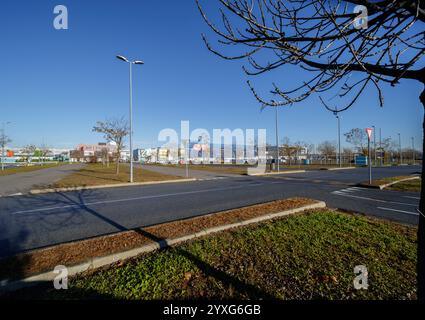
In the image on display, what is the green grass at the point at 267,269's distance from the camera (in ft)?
8.46

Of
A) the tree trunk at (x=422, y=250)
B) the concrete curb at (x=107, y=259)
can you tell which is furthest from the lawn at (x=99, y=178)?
the tree trunk at (x=422, y=250)

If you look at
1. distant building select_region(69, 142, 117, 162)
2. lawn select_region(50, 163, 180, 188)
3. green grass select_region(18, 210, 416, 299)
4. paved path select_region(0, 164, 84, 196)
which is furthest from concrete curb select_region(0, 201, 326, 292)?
distant building select_region(69, 142, 117, 162)

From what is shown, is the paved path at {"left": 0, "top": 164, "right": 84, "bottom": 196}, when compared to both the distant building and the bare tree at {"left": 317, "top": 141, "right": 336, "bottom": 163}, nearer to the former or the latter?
the distant building

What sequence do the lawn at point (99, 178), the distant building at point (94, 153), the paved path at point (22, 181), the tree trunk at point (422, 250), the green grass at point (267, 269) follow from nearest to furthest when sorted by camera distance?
1. the tree trunk at point (422, 250)
2. the green grass at point (267, 269)
3. the paved path at point (22, 181)
4. the lawn at point (99, 178)
5. the distant building at point (94, 153)

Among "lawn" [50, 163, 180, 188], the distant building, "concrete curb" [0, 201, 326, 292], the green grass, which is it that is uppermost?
the distant building

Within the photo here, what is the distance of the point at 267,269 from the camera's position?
3.08 meters

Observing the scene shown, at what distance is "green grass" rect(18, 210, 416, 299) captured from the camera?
8.46ft

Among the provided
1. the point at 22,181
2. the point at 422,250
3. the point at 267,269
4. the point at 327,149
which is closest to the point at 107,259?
the point at 267,269

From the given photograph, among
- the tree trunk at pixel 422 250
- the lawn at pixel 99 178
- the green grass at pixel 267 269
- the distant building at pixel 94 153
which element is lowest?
the lawn at pixel 99 178

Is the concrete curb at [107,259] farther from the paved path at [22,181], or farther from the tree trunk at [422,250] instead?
the paved path at [22,181]

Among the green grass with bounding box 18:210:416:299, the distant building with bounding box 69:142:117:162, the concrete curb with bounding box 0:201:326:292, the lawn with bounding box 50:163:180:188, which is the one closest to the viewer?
the green grass with bounding box 18:210:416:299

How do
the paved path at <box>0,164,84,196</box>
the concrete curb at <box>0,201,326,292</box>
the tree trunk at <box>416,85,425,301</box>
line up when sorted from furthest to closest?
the paved path at <box>0,164,84,196</box> → the concrete curb at <box>0,201,326,292</box> → the tree trunk at <box>416,85,425,301</box>

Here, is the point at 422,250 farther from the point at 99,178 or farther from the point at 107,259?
the point at 99,178
